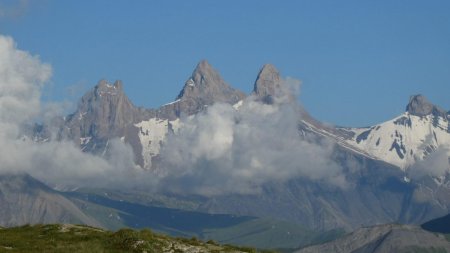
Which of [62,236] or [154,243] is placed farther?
[62,236]

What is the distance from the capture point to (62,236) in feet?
243

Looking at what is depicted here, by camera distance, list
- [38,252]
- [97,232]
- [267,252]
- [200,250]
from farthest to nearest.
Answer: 1. [267,252]
2. [97,232]
3. [200,250]
4. [38,252]

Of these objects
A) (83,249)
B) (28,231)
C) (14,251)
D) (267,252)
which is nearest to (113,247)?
(83,249)

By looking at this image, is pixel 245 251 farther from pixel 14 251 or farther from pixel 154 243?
pixel 14 251

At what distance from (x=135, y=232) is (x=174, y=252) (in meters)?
4.11

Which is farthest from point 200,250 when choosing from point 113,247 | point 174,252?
point 113,247

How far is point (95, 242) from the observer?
68.9m

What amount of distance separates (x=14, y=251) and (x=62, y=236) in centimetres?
851

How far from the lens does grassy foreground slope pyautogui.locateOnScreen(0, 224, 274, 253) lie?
221ft

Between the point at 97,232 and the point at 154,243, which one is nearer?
the point at 154,243

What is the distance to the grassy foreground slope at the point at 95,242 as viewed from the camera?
221 ft

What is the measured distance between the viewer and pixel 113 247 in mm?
68062

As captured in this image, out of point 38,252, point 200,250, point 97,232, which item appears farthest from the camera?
point 97,232

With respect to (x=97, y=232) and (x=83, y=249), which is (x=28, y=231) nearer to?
(x=97, y=232)
